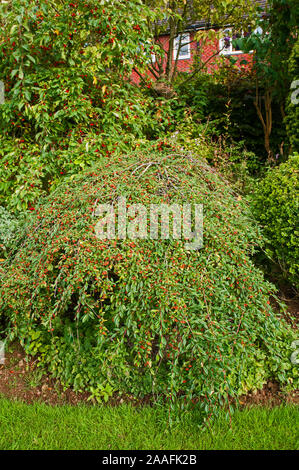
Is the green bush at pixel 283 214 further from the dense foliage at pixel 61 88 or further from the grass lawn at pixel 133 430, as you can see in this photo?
the dense foliage at pixel 61 88

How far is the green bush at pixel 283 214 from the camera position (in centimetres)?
315

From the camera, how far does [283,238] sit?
3.18m

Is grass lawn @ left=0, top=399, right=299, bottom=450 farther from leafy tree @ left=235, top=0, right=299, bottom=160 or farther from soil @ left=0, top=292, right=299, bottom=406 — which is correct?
leafy tree @ left=235, top=0, right=299, bottom=160

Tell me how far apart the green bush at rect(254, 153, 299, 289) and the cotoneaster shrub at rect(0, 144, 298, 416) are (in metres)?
0.30

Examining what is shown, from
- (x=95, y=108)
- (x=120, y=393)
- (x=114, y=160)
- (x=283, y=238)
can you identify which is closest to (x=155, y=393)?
(x=120, y=393)


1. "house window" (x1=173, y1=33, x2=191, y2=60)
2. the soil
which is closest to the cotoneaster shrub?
the soil

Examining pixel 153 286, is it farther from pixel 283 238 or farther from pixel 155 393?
pixel 283 238

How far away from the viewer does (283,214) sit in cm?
319

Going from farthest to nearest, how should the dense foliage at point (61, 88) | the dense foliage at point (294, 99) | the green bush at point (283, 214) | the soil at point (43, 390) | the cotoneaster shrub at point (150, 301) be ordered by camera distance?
the dense foliage at point (294, 99) < the dense foliage at point (61, 88) < the green bush at point (283, 214) < the soil at point (43, 390) < the cotoneaster shrub at point (150, 301)

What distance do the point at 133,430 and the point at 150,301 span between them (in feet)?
2.69

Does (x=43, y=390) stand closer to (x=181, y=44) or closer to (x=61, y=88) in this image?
(x=61, y=88)

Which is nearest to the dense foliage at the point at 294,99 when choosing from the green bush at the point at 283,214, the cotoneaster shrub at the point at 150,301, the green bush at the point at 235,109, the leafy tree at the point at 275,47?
the leafy tree at the point at 275,47

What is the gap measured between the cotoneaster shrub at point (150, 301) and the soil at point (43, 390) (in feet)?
0.25

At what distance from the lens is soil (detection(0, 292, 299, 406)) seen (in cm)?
270
